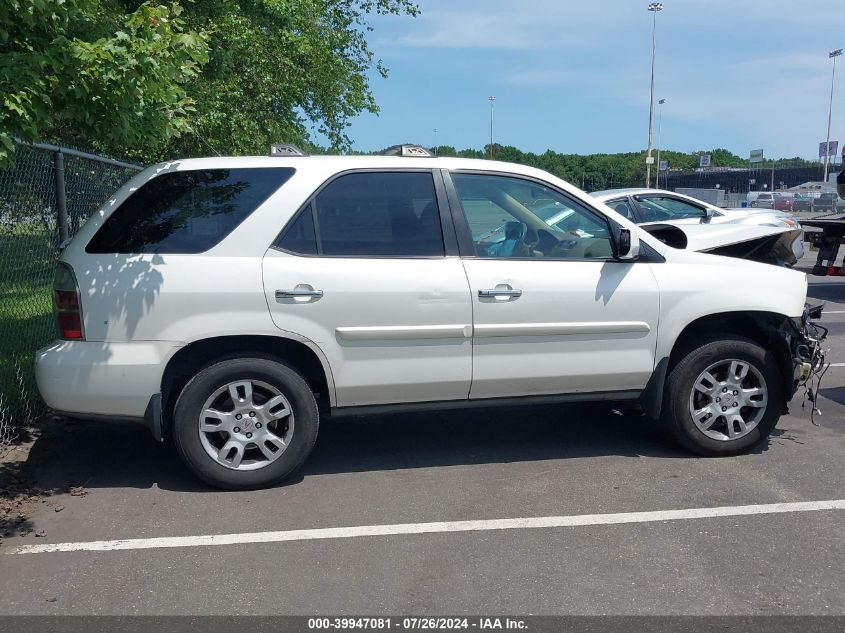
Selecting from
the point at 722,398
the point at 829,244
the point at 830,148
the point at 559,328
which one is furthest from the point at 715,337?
the point at 830,148

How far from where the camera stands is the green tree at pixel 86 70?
3961 mm

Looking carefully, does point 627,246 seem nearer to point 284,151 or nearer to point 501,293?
point 501,293

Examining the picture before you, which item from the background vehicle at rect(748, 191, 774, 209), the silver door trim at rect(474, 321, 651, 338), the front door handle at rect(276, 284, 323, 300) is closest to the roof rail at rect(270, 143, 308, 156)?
the front door handle at rect(276, 284, 323, 300)

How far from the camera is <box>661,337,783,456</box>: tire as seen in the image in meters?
5.17

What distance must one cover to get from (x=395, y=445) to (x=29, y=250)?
3.34 m

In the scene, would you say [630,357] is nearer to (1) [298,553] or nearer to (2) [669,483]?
(2) [669,483]

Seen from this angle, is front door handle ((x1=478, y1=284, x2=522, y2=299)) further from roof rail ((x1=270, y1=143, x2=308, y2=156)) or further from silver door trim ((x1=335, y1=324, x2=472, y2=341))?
Result: roof rail ((x1=270, y1=143, x2=308, y2=156))

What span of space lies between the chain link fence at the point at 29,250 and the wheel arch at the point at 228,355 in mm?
1613

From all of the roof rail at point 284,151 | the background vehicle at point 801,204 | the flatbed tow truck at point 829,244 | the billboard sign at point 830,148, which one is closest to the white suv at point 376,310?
the roof rail at point 284,151

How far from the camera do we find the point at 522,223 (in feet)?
17.2

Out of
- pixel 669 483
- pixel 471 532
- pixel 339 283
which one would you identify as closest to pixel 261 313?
pixel 339 283

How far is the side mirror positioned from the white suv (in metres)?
0.01

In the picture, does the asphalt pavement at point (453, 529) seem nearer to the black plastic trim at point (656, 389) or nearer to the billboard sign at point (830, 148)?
the black plastic trim at point (656, 389)

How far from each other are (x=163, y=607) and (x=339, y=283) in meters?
1.95
